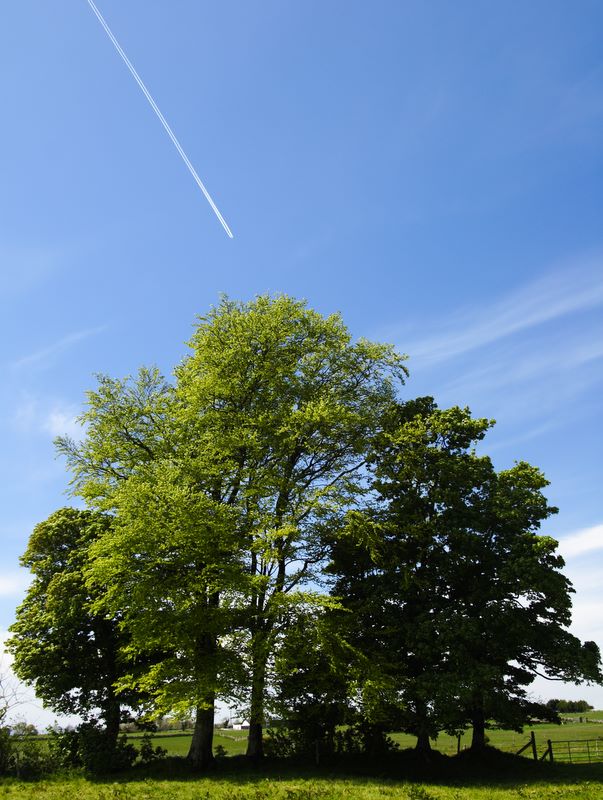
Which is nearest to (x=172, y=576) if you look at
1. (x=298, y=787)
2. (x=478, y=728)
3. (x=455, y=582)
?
(x=298, y=787)

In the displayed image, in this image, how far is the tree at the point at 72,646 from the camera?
27.6 m

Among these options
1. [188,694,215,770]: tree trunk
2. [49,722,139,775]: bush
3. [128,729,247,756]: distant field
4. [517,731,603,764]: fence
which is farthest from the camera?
[128,729,247,756]: distant field

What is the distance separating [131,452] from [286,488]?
25.8 feet

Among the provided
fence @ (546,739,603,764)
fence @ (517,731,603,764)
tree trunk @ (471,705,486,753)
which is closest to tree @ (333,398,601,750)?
tree trunk @ (471,705,486,753)

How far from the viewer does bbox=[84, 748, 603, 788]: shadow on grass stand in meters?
22.1

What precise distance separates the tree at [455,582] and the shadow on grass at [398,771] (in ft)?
4.36

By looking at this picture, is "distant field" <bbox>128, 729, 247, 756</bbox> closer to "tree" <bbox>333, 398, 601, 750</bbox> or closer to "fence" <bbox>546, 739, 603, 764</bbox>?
"tree" <bbox>333, 398, 601, 750</bbox>

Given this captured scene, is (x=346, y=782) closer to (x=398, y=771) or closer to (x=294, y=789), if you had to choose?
(x=294, y=789)

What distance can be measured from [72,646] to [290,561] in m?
11.7

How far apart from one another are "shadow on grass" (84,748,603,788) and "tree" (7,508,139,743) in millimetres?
4302

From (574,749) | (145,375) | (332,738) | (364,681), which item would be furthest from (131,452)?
(574,749)

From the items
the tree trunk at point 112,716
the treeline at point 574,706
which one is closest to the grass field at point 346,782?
the tree trunk at point 112,716

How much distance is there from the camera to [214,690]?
21.2 metres

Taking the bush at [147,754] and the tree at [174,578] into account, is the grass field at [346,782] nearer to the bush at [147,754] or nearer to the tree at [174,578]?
the bush at [147,754]
